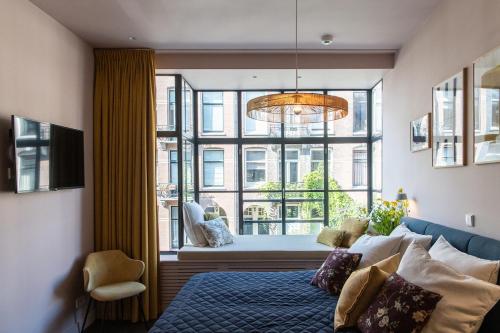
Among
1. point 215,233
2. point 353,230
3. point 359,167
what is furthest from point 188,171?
point 359,167

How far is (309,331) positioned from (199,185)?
3150 mm

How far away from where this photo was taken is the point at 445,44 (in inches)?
105

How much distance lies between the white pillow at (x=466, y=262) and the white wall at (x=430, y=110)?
0.29 metres

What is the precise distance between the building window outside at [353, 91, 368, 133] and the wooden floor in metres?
3.68

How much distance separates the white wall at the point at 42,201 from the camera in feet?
7.80

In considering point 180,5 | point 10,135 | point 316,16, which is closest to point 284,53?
point 316,16

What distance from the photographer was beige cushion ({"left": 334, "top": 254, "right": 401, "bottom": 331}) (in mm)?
1851

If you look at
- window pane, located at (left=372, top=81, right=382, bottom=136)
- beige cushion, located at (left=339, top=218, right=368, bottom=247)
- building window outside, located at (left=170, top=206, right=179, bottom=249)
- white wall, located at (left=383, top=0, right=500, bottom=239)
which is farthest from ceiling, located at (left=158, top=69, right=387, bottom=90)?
beige cushion, located at (left=339, top=218, right=368, bottom=247)

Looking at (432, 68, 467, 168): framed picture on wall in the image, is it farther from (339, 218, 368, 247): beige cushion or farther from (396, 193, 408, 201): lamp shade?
(339, 218, 368, 247): beige cushion

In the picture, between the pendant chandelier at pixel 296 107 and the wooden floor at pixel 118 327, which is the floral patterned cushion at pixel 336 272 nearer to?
the pendant chandelier at pixel 296 107

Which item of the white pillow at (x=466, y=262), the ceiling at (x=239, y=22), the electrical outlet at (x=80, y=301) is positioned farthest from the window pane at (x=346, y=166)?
the electrical outlet at (x=80, y=301)

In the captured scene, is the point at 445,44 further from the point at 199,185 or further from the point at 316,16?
the point at 199,185

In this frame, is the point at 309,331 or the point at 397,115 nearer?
the point at 309,331

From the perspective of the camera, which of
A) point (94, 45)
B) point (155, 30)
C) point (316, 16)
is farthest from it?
point (94, 45)
